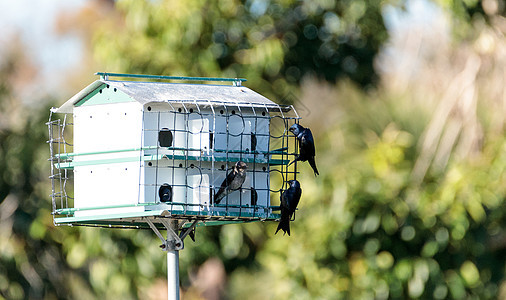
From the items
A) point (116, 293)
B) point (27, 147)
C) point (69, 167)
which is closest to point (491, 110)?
point (116, 293)

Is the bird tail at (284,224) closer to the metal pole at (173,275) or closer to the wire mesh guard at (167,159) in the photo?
the wire mesh guard at (167,159)

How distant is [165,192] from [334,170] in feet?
24.4

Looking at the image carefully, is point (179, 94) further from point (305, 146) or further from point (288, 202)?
point (288, 202)

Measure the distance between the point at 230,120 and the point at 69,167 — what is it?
127cm

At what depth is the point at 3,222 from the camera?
1678 centimetres

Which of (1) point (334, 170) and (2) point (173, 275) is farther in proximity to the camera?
(1) point (334, 170)

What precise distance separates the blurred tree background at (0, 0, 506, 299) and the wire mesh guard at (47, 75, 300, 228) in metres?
6.64

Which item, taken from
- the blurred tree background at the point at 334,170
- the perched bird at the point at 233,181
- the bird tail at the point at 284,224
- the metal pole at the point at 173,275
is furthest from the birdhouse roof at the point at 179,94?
the blurred tree background at the point at 334,170

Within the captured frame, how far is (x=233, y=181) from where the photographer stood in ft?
26.4

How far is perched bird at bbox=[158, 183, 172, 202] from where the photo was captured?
26.9 feet

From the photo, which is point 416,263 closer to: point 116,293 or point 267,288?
point 267,288

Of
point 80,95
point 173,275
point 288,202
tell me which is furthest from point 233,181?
point 80,95

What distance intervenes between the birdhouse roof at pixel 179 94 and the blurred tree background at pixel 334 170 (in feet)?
21.5

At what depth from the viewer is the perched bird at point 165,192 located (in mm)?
8188
